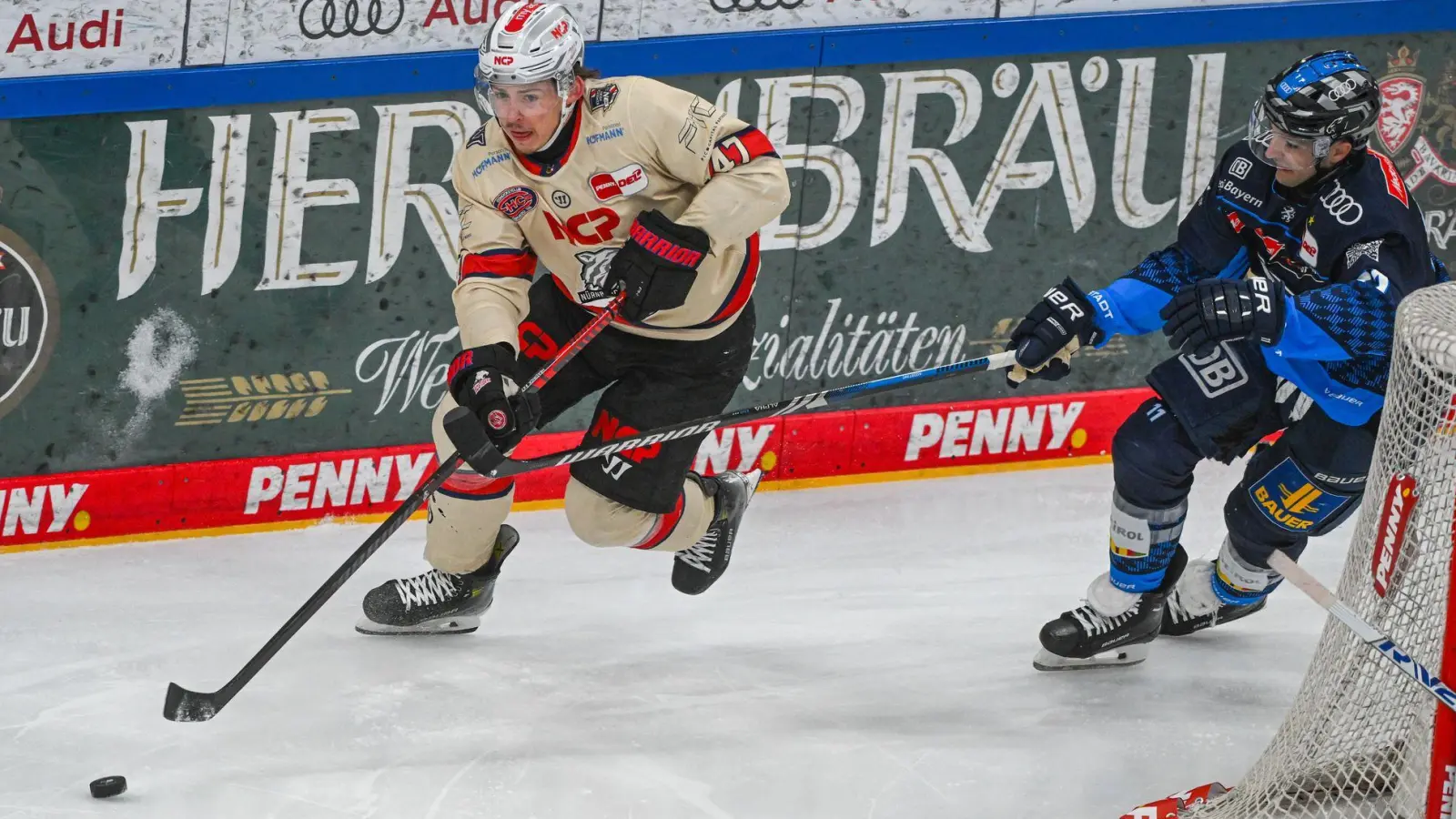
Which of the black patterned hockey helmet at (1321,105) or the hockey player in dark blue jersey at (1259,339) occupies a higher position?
the black patterned hockey helmet at (1321,105)

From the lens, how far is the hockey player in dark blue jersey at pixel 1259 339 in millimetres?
3639

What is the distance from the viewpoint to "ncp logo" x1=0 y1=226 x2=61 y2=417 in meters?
4.56

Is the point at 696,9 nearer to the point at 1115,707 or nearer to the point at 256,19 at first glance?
the point at 256,19

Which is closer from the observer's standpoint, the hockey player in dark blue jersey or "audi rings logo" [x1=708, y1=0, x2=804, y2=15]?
the hockey player in dark blue jersey

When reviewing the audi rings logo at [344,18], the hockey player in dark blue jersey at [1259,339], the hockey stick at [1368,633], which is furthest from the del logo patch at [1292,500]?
the audi rings logo at [344,18]

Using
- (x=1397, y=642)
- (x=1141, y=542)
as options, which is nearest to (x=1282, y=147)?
(x=1141, y=542)

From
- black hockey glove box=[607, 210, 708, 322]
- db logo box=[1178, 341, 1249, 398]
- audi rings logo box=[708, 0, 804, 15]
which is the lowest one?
db logo box=[1178, 341, 1249, 398]

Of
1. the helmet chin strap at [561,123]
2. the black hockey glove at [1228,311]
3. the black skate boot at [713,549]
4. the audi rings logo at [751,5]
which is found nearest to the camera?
the black hockey glove at [1228,311]

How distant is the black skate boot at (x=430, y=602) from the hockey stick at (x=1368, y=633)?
1896 mm

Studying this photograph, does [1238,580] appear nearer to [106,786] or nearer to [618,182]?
[618,182]

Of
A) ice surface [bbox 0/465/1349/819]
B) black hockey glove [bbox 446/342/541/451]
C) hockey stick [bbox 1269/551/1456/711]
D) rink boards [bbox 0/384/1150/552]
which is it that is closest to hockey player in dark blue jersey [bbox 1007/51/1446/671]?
ice surface [bbox 0/465/1349/819]

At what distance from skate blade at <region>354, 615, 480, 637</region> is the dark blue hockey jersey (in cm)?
164

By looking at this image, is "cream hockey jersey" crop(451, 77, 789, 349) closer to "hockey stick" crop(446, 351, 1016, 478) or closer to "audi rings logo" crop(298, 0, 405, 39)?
"hockey stick" crop(446, 351, 1016, 478)

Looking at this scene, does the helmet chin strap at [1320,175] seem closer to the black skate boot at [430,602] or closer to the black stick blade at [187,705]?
the black skate boot at [430,602]
